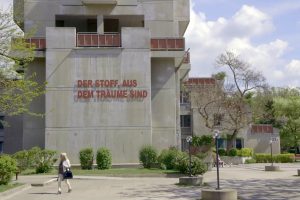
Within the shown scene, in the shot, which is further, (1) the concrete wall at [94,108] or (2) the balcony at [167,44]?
(2) the balcony at [167,44]

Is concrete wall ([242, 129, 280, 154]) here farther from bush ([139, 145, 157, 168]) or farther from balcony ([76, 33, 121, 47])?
bush ([139, 145, 157, 168])

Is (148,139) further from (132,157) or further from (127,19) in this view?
(127,19)

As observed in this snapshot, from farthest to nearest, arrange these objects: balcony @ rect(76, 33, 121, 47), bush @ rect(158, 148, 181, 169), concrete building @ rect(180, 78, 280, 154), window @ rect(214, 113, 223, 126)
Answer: concrete building @ rect(180, 78, 280, 154) → window @ rect(214, 113, 223, 126) → balcony @ rect(76, 33, 121, 47) → bush @ rect(158, 148, 181, 169)

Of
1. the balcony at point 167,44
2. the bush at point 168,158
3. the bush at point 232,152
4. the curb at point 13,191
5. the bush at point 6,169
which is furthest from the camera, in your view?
the bush at point 232,152

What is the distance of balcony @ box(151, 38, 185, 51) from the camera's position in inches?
1422

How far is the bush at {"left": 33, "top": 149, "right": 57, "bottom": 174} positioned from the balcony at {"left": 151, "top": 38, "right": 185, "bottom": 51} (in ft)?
36.9

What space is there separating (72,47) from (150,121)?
7.60 meters

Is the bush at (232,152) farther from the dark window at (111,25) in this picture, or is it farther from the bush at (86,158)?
the bush at (86,158)

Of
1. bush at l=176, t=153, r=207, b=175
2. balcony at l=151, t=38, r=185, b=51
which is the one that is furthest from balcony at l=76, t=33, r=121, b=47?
bush at l=176, t=153, r=207, b=175

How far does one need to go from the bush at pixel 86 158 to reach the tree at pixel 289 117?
38.8m

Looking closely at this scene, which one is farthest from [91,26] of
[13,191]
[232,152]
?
[13,191]

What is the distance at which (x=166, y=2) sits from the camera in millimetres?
38719

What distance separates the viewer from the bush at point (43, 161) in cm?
2952

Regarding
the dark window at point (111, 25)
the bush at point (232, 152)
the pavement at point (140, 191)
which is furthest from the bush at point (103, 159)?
the bush at point (232, 152)
